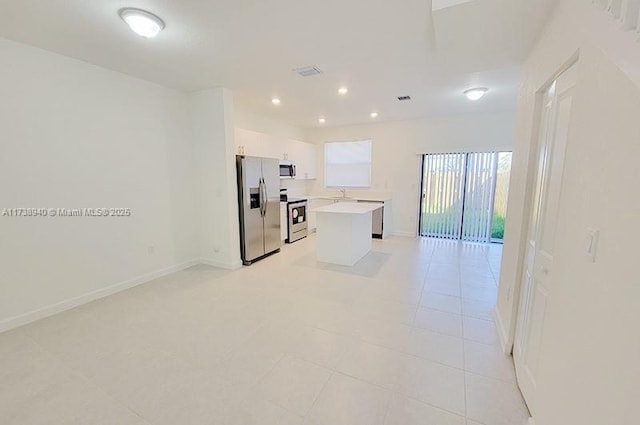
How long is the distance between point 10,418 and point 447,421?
2664 millimetres

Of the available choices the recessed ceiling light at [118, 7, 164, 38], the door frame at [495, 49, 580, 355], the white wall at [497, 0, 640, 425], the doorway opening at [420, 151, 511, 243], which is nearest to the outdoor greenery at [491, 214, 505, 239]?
the doorway opening at [420, 151, 511, 243]

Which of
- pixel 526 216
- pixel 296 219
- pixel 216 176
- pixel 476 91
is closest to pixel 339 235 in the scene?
pixel 296 219

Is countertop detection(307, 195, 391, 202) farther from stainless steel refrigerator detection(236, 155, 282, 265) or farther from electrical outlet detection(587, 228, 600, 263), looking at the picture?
electrical outlet detection(587, 228, 600, 263)

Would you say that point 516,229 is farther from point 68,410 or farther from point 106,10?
point 106,10

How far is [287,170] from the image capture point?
5879 millimetres

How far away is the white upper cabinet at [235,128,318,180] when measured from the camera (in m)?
4.66

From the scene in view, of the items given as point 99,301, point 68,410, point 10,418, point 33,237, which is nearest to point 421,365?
point 68,410

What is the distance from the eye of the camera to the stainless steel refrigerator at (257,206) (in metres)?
4.18

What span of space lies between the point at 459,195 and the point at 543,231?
4555 mm

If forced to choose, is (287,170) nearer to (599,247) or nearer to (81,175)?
(81,175)

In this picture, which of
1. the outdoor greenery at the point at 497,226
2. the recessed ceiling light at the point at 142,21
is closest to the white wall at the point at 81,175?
the recessed ceiling light at the point at 142,21

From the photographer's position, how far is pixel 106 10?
2023 millimetres

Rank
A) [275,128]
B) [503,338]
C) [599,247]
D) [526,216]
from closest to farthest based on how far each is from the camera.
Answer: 1. [599,247]
2. [526,216]
3. [503,338]
4. [275,128]

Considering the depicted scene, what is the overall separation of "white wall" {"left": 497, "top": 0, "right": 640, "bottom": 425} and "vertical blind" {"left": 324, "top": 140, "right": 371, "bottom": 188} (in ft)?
16.8
